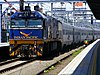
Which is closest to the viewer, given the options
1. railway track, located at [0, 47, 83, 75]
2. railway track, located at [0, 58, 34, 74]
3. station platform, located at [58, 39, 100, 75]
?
station platform, located at [58, 39, 100, 75]

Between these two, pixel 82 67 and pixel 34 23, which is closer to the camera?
pixel 82 67

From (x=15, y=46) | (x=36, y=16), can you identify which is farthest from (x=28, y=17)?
(x=15, y=46)

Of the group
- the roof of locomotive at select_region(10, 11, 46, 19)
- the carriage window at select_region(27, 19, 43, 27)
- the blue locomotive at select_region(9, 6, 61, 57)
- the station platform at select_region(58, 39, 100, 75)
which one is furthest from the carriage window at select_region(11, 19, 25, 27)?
the station platform at select_region(58, 39, 100, 75)

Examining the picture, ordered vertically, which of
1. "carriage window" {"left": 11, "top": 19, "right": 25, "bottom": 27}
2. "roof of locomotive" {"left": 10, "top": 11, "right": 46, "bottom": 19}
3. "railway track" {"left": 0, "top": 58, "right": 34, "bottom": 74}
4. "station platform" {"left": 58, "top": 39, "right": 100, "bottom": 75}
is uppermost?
"roof of locomotive" {"left": 10, "top": 11, "right": 46, "bottom": 19}

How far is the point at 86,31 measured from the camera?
73.1m

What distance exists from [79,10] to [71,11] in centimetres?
172

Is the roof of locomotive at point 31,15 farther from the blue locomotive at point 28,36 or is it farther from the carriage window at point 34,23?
the carriage window at point 34,23

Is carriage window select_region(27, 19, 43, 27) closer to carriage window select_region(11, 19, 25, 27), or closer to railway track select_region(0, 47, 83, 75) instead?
carriage window select_region(11, 19, 25, 27)

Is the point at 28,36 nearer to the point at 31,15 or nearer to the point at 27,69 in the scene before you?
the point at 31,15

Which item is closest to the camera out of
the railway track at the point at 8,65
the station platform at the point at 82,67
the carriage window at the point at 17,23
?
the station platform at the point at 82,67

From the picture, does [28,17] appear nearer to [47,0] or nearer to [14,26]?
[14,26]

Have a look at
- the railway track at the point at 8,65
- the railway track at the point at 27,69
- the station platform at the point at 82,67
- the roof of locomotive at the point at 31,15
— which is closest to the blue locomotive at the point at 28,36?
the roof of locomotive at the point at 31,15

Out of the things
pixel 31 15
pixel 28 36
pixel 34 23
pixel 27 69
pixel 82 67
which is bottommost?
pixel 27 69

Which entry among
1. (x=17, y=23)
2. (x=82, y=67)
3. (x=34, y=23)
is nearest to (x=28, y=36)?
(x=34, y=23)
